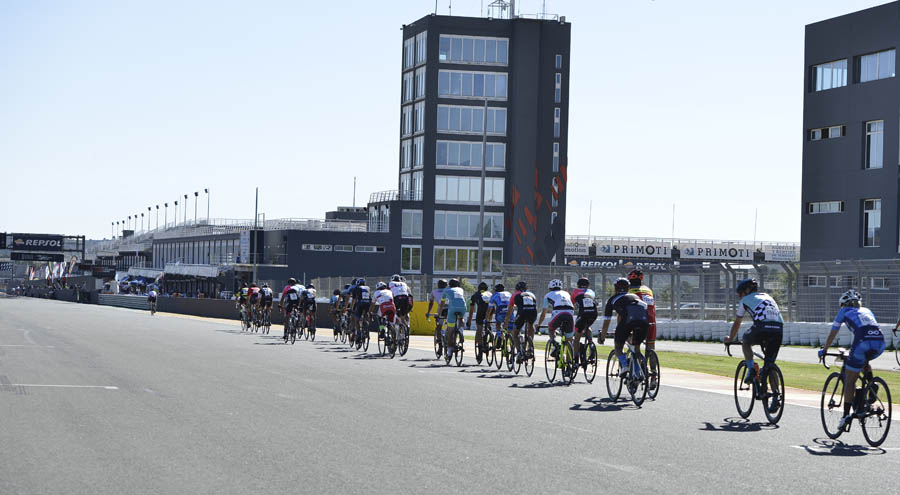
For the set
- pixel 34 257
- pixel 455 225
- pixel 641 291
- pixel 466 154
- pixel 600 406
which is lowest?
pixel 600 406

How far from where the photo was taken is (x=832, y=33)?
49.7 metres

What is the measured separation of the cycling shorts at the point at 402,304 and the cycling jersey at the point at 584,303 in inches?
301

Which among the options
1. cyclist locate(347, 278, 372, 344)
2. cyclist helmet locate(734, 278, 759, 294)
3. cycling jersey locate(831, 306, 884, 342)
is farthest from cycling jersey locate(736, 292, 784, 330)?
cyclist locate(347, 278, 372, 344)

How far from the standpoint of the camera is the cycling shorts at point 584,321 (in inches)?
738

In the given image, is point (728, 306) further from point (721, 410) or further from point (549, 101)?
point (549, 101)

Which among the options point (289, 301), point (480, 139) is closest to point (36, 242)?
point (480, 139)

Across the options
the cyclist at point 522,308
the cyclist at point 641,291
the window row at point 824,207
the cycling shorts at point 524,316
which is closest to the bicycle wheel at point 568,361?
the cyclist at point 522,308

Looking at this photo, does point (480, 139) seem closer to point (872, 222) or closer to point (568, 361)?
point (872, 222)

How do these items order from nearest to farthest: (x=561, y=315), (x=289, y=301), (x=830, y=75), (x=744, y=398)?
(x=744, y=398) → (x=561, y=315) → (x=289, y=301) → (x=830, y=75)

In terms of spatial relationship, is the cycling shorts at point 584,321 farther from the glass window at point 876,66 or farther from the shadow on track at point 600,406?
the glass window at point 876,66

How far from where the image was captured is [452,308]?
78.5 feet

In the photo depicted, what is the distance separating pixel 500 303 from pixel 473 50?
65.4 m

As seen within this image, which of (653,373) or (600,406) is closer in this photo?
(600,406)

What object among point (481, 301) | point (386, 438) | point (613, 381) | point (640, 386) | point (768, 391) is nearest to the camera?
point (386, 438)
